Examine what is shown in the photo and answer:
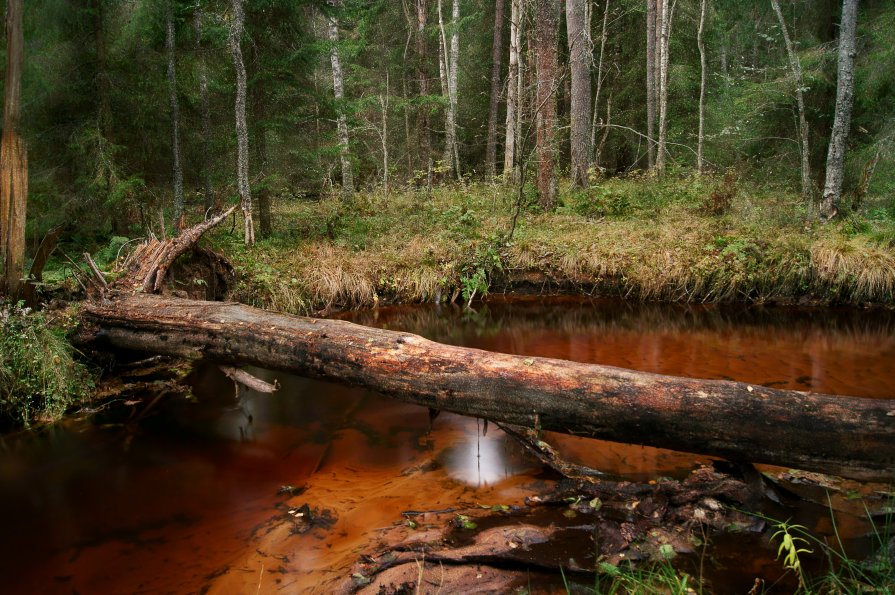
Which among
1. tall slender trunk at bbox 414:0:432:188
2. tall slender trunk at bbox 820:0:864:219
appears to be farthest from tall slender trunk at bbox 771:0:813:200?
tall slender trunk at bbox 414:0:432:188

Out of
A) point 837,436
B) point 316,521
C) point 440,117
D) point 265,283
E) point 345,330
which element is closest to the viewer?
point 837,436

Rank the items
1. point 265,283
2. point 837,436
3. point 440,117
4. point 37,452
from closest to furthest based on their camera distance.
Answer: point 837,436, point 37,452, point 265,283, point 440,117

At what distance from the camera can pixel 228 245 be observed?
10562 millimetres

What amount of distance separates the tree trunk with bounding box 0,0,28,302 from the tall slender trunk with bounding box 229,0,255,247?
3944 millimetres

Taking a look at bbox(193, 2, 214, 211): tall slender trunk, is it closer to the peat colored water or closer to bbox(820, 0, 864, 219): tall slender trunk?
the peat colored water

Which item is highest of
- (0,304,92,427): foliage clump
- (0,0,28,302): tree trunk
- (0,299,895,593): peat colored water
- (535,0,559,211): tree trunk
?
(535,0,559,211): tree trunk

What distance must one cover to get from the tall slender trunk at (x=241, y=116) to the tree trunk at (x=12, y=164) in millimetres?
3944

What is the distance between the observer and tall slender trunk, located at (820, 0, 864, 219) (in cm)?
1015

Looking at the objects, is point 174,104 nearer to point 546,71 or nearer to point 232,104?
point 232,104

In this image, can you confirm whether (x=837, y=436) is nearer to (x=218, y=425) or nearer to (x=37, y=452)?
(x=218, y=425)

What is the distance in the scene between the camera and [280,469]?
465cm

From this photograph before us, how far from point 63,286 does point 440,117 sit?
70.1ft

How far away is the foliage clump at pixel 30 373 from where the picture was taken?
214 inches

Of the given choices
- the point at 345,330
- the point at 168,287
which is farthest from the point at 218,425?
the point at 168,287
